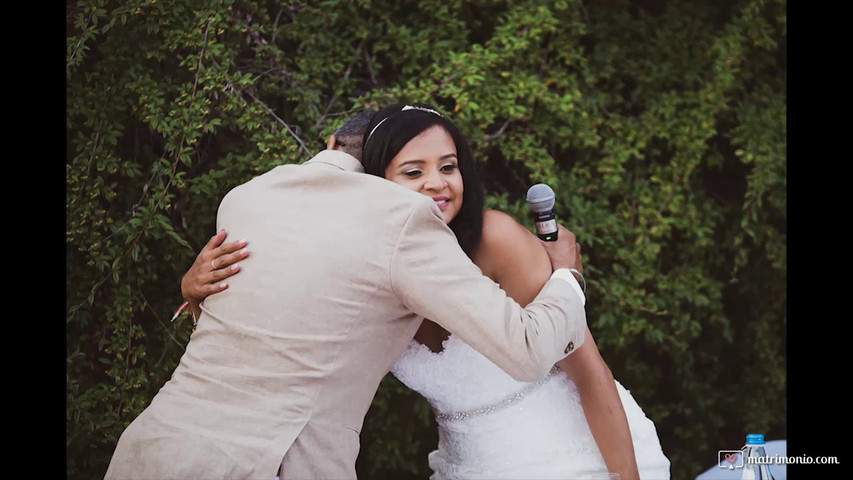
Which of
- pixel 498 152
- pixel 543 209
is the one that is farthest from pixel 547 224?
pixel 498 152

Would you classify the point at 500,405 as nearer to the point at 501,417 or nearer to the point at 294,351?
the point at 501,417

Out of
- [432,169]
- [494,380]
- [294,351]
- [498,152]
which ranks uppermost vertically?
[432,169]

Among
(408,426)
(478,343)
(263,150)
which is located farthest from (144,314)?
(478,343)

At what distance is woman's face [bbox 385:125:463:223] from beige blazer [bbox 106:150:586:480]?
18.0 inches

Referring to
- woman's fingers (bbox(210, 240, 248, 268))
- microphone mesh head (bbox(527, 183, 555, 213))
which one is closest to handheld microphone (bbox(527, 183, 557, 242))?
microphone mesh head (bbox(527, 183, 555, 213))

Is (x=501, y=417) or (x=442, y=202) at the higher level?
(x=442, y=202)

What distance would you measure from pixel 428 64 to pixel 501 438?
6.94 feet

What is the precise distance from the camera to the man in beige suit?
223 cm

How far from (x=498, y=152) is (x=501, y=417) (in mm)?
1955

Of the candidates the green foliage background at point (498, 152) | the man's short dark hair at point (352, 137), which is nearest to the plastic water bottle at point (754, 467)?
the green foliage background at point (498, 152)

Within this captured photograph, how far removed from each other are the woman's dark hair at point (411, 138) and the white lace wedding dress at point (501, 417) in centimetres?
37

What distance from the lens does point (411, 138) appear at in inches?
112
